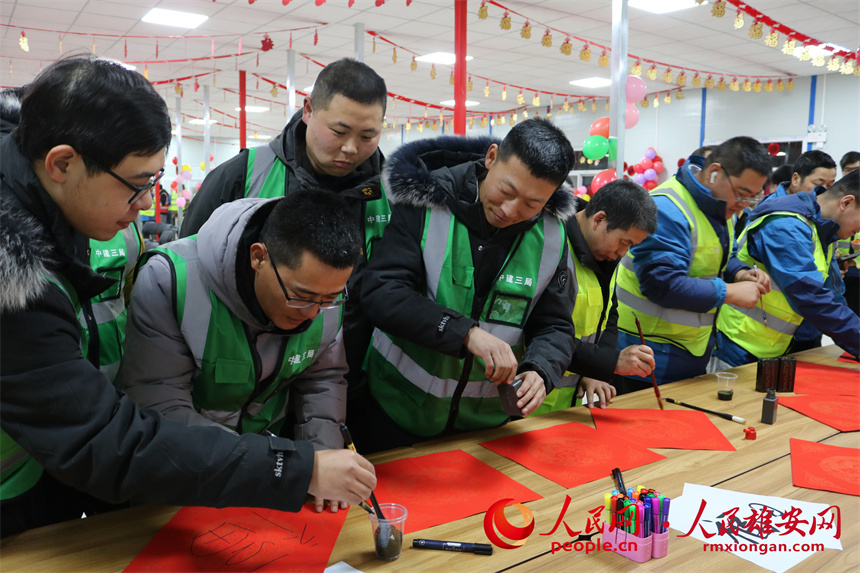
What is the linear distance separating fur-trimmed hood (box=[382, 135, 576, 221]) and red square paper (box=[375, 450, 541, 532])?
706 mm

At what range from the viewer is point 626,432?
1909mm

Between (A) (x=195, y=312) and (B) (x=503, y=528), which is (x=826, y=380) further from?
(A) (x=195, y=312)

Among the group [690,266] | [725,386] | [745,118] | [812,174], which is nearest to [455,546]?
[725,386]

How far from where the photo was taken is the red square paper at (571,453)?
5.22ft

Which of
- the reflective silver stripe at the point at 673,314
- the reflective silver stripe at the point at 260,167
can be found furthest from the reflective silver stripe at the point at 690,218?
the reflective silver stripe at the point at 260,167

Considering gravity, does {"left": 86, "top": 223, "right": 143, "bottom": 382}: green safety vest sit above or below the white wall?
below

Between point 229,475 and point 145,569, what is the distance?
0.76 feet

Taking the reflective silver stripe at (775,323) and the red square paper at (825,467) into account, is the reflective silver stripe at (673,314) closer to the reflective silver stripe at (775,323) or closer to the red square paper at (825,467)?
the reflective silver stripe at (775,323)

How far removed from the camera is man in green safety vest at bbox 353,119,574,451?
1620 mm

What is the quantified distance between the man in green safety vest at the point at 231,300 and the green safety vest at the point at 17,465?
197 mm

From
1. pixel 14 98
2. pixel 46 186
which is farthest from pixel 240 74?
pixel 46 186

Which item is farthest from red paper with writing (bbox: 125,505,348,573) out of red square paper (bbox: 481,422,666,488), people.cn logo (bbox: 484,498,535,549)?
red square paper (bbox: 481,422,666,488)

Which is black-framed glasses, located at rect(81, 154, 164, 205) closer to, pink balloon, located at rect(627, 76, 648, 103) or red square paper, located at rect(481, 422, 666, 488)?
Answer: red square paper, located at rect(481, 422, 666, 488)

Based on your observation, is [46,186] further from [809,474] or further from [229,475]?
[809,474]
